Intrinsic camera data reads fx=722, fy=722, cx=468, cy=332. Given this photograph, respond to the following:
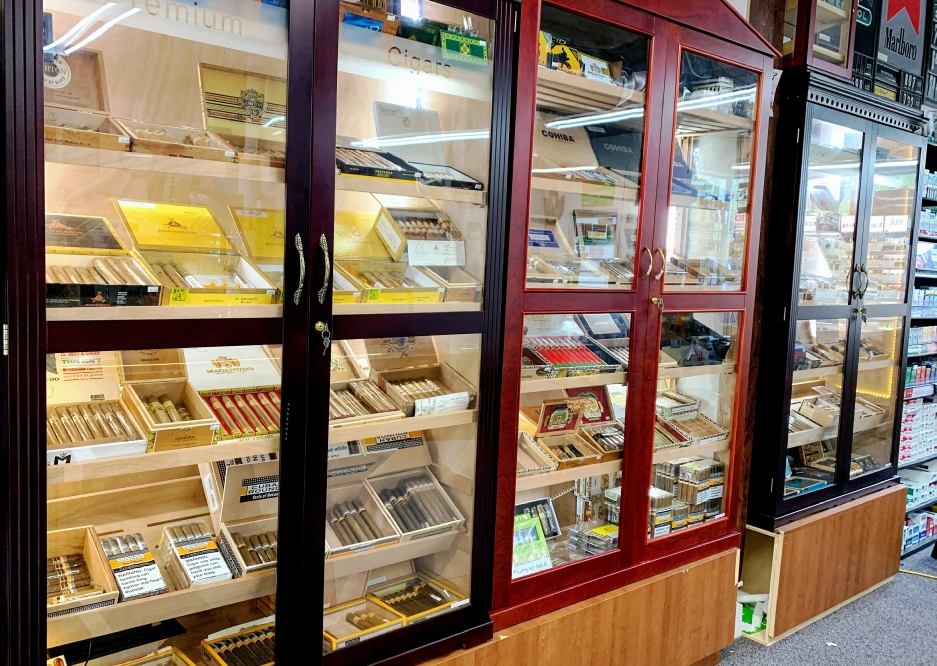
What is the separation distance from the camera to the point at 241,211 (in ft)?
5.04

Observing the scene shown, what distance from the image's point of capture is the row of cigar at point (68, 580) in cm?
141

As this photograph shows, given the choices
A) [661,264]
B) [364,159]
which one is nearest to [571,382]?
[661,264]

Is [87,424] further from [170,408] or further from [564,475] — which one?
[564,475]

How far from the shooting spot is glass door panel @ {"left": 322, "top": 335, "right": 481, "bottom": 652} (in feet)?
5.82

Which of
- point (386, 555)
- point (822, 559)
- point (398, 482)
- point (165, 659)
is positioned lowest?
point (822, 559)

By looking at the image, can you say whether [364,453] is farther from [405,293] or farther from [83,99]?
[83,99]

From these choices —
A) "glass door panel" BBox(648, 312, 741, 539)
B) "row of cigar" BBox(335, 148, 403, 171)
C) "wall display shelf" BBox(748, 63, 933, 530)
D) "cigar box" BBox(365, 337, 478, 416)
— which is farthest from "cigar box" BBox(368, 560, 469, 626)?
"wall display shelf" BBox(748, 63, 933, 530)

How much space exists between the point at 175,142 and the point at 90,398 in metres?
0.55

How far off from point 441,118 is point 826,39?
210cm

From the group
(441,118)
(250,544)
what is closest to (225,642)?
(250,544)

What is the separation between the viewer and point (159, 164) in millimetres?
1393

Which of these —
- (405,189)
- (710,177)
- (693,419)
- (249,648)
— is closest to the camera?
(249,648)

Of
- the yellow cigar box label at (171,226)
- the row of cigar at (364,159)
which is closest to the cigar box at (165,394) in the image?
the yellow cigar box label at (171,226)

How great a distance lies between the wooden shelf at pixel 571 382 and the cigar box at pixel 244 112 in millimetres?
1004
